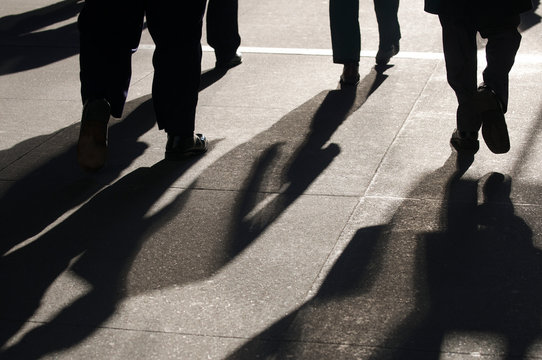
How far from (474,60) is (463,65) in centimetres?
7

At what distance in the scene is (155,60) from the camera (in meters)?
5.54

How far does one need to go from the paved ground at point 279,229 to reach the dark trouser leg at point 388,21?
40 centimetres

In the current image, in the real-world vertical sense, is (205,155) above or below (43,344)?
below

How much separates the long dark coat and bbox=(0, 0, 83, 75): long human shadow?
3616 millimetres

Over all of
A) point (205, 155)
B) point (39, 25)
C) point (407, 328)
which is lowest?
point (39, 25)

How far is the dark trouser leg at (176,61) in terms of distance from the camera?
5367mm

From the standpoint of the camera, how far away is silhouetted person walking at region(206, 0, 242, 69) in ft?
25.5

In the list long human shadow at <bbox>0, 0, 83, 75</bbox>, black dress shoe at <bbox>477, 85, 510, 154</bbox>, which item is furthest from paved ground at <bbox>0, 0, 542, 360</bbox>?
long human shadow at <bbox>0, 0, 83, 75</bbox>

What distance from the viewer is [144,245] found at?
14.6 ft

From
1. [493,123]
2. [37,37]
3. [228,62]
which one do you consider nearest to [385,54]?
[228,62]

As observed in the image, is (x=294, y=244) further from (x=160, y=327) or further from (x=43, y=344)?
(x=43, y=344)

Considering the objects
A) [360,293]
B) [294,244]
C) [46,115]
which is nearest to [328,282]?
[360,293]

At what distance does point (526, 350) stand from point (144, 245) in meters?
1.68

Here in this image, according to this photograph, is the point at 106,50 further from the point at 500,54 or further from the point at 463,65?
the point at 500,54
